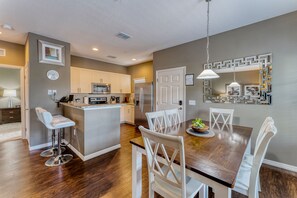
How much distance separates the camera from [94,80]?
4.95 metres

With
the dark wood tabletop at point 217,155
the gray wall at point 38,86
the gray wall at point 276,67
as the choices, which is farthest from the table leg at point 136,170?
the gray wall at point 38,86

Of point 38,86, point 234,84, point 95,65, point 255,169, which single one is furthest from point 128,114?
point 255,169

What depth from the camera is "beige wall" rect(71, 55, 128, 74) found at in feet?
15.8

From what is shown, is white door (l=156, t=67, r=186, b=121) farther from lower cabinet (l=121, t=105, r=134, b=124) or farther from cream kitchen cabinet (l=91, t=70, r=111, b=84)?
cream kitchen cabinet (l=91, t=70, r=111, b=84)

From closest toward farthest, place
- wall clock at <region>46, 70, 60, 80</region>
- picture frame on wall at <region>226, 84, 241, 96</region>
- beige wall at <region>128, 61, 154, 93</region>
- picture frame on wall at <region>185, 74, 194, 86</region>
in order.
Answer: picture frame on wall at <region>226, 84, 241, 96</region>, wall clock at <region>46, 70, 60, 80</region>, picture frame on wall at <region>185, 74, 194, 86</region>, beige wall at <region>128, 61, 154, 93</region>

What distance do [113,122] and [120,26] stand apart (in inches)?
82.2

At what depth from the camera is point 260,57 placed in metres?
2.54

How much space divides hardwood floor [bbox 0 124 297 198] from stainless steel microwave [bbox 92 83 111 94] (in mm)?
2727

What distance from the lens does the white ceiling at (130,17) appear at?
80.7 inches

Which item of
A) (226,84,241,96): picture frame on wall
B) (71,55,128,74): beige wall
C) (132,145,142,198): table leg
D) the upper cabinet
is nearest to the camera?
(132,145,142,198): table leg

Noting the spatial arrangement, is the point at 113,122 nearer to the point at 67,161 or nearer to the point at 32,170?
the point at 67,161

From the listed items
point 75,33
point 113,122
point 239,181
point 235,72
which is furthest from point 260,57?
point 75,33

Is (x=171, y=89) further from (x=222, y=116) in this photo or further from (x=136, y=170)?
(x=136, y=170)

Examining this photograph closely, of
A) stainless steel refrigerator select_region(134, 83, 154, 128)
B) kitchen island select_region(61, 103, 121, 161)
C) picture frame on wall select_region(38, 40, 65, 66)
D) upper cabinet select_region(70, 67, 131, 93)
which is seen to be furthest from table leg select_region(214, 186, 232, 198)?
upper cabinet select_region(70, 67, 131, 93)
